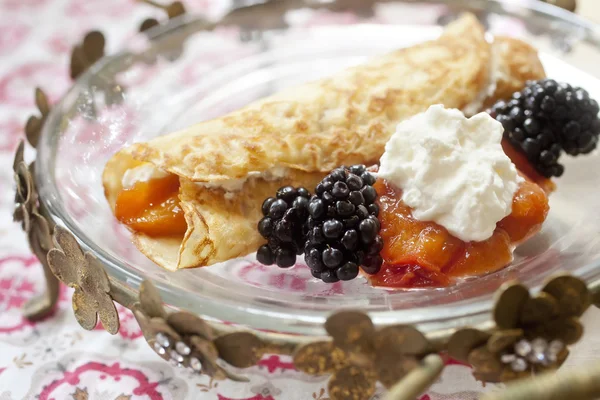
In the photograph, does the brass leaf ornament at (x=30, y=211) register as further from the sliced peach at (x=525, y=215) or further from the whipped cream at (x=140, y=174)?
the sliced peach at (x=525, y=215)

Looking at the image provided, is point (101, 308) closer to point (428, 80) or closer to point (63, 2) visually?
point (428, 80)

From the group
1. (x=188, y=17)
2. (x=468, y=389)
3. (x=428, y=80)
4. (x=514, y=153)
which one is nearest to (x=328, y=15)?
(x=188, y=17)

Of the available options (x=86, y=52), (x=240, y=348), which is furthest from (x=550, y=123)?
(x=86, y=52)

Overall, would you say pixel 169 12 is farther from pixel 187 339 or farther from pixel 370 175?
pixel 187 339

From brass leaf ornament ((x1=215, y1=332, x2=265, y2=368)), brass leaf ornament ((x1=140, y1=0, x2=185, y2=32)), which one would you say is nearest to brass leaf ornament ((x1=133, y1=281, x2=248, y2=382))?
brass leaf ornament ((x1=215, y1=332, x2=265, y2=368))

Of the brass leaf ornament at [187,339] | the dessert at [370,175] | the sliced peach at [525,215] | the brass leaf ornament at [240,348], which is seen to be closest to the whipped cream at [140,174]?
the dessert at [370,175]
